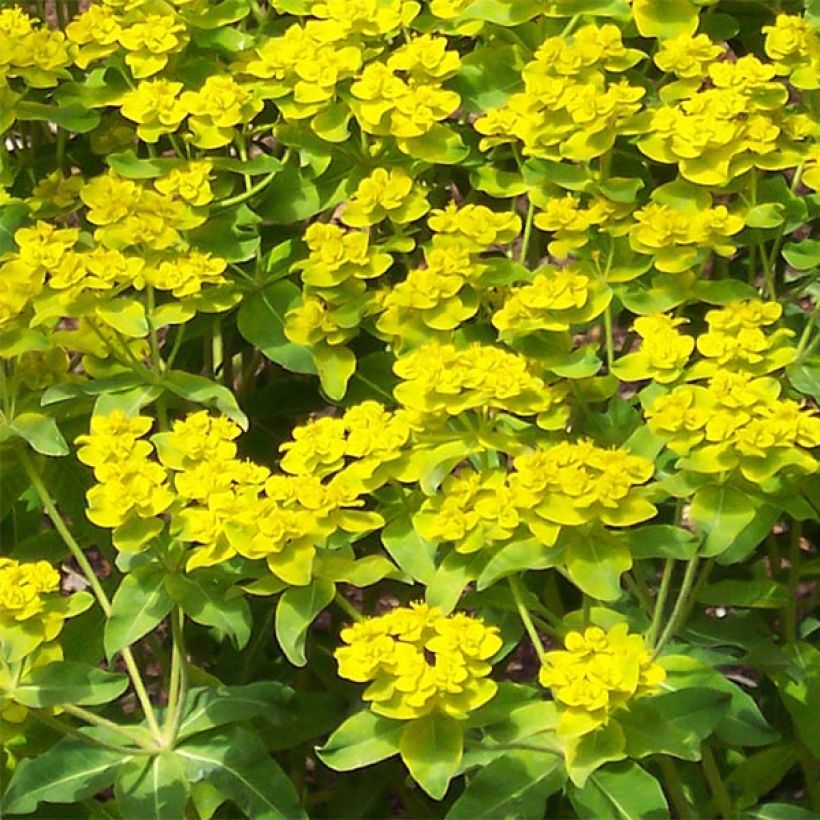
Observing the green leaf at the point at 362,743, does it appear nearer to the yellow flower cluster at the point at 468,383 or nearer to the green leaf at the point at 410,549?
the green leaf at the point at 410,549

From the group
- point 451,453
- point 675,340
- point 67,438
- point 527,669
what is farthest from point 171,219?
point 527,669

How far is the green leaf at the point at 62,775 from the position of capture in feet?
5.27

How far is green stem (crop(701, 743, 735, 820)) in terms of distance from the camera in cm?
181

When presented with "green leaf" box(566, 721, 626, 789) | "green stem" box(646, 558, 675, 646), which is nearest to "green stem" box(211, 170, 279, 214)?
"green stem" box(646, 558, 675, 646)

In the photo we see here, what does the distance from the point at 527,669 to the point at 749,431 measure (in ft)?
5.34

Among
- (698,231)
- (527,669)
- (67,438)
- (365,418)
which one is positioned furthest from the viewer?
(527,669)

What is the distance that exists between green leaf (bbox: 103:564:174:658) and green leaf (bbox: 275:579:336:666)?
0.14 m

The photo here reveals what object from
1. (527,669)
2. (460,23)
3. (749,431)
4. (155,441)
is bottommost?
(527,669)

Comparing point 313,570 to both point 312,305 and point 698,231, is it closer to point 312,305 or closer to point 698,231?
point 312,305

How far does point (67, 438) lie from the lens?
1846 mm

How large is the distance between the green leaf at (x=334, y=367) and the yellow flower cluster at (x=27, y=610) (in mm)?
377

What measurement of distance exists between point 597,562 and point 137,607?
0.50m

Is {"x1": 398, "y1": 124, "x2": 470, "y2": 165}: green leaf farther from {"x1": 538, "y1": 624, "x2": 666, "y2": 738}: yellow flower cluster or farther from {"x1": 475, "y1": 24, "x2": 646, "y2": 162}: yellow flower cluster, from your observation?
{"x1": 538, "y1": 624, "x2": 666, "y2": 738}: yellow flower cluster

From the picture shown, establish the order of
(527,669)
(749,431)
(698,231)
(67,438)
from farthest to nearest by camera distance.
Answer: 1. (527,669)
2. (67,438)
3. (698,231)
4. (749,431)
